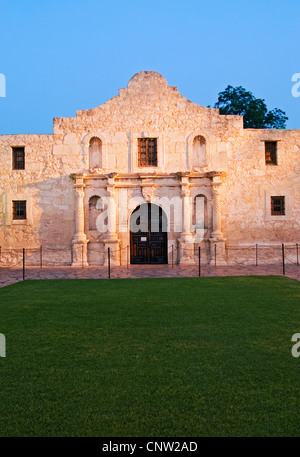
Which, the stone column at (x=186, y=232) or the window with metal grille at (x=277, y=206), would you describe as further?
the window with metal grille at (x=277, y=206)

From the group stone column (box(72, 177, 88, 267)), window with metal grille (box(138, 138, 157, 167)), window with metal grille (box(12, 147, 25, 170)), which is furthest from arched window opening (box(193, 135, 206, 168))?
window with metal grille (box(12, 147, 25, 170))

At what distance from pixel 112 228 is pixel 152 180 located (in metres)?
2.97

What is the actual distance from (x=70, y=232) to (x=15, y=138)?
17.7 ft

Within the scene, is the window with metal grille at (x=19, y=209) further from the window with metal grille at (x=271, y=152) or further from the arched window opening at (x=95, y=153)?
the window with metal grille at (x=271, y=152)

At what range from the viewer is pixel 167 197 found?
18.2m

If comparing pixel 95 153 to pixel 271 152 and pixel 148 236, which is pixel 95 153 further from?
pixel 271 152

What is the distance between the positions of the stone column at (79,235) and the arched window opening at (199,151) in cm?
553

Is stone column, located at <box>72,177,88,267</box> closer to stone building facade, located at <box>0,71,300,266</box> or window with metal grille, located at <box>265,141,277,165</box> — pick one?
stone building facade, located at <box>0,71,300,266</box>

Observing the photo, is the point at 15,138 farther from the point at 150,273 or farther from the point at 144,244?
the point at 150,273

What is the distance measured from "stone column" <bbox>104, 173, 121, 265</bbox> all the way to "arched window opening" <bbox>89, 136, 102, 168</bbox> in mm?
1201

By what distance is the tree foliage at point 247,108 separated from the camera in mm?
28266

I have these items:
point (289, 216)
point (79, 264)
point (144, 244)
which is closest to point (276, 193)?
point (289, 216)

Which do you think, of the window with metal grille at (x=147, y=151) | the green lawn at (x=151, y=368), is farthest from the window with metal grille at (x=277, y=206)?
the green lawn at (x=151, y=368)

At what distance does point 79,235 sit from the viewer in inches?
700
